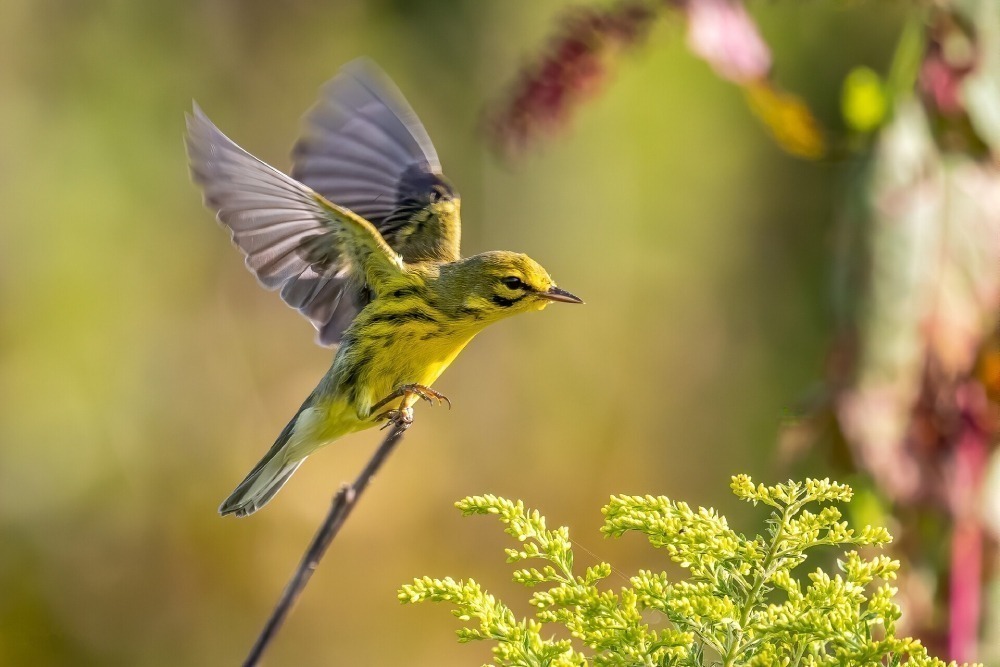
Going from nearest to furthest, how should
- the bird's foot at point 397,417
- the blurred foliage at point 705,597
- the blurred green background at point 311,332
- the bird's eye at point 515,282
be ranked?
the blurred foliage at point 705,597, the bird's foot at point 397,417, the bird's eye at point 515,282, the blurred green background at point 311,332

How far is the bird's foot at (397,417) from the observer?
1851mm

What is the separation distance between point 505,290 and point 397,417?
0.33 m

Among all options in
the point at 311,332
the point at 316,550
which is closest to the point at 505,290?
the point at 316,550

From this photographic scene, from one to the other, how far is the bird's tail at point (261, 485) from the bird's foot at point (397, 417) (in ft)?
0.70

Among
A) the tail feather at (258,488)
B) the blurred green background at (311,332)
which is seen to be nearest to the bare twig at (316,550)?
the tail feather at (258,488)

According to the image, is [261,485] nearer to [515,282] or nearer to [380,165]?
[515,282]

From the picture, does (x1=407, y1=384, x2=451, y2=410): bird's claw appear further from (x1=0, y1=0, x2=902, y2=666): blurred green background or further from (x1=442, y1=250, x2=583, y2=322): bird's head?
(x1=0, y1=0, x2=902, y2=666): blurred green background

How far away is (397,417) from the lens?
6.30 ft

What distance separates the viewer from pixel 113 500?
14.1 ft

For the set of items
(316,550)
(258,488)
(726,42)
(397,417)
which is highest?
(726,42)

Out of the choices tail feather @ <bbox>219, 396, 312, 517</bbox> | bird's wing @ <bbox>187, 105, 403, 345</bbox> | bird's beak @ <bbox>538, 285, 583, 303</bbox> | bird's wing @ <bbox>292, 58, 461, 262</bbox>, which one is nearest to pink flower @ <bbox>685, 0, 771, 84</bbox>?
bird's beak @ <bbox>538, 285, 583, 303</bbox>

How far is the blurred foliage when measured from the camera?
1003 millimetres

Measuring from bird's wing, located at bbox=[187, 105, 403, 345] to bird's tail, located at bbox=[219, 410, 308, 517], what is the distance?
0.84 feet

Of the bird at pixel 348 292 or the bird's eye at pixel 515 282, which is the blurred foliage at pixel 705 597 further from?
the bird's eye at pixel 515 282
